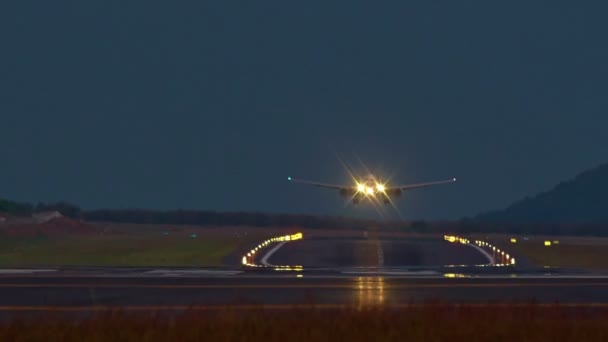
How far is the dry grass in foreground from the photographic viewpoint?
16859 mm

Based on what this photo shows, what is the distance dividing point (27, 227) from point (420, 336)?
71.9 metres

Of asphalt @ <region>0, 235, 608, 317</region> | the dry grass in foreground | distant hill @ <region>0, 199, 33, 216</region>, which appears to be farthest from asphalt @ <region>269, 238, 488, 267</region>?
distant hill @ <region>0, 199, 33, 216</region>

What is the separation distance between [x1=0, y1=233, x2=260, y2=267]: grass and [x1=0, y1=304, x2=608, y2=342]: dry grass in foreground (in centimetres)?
2591

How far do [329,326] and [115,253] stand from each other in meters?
37.9

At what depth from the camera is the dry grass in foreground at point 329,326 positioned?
16859 mm

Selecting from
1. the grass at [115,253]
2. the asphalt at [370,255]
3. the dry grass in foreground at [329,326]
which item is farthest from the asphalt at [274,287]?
the grass at [115,253]

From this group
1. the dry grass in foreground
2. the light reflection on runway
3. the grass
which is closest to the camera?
the dry grass in foreground

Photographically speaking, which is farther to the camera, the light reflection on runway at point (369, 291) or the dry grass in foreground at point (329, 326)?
the light reflection on runway at point (369, 291)

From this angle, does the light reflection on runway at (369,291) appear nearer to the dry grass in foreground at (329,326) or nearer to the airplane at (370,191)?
the dry grass in foreground at (329,326)

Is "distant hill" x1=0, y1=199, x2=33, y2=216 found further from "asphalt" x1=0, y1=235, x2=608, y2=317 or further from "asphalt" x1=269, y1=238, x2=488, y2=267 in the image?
"asphalt" x1=0, y1=235, x2=608, y2=317

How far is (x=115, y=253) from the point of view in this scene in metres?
54.3

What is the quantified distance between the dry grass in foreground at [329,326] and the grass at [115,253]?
2591cm

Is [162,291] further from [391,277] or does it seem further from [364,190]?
[364,190]

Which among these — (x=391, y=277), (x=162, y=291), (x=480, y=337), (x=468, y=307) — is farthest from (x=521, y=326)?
(x=391, y=277)
